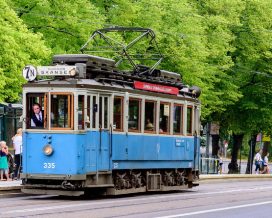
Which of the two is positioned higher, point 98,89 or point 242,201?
point 98,89

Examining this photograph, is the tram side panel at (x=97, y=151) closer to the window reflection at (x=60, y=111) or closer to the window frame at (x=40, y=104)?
the window reflection at (x=60, y=111)

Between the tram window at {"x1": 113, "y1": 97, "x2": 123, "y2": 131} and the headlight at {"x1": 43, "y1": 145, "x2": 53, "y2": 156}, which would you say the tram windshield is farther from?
the tram window at {"x1": 113, "y1": 97, "x2": 123, "y2": 131}

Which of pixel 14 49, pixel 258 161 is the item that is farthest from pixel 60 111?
pixel 258 161

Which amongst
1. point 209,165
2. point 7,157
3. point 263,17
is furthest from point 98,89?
point 263,17

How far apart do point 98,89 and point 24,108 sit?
6.73 ft

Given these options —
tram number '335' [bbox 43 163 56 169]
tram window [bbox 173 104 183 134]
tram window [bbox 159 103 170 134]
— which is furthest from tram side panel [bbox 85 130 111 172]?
tram window [bbox 173 104 183 134]

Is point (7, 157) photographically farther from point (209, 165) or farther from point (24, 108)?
point (209, 165)

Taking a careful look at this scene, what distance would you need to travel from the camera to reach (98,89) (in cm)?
2355

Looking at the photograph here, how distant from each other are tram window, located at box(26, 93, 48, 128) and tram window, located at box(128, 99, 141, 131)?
2803 mm

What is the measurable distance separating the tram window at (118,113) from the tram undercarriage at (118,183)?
1253mm

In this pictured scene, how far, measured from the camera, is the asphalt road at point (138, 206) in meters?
18.9

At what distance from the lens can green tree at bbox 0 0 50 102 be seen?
34062 mm

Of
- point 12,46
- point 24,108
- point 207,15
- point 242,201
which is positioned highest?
point 207,15

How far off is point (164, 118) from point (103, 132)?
3908 mm
